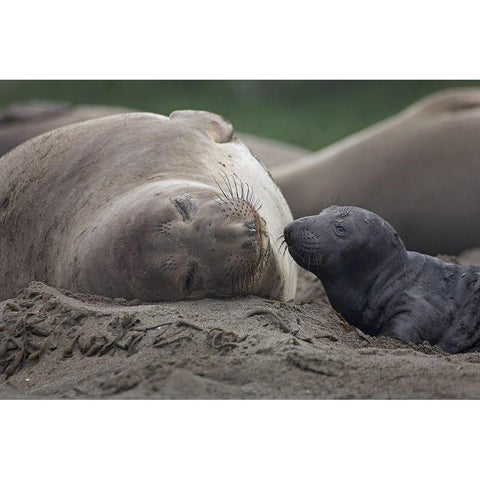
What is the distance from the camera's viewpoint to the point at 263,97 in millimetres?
18094

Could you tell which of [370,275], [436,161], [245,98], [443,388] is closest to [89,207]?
[370,275]

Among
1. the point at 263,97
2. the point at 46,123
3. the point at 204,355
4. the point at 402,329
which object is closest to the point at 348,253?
the point at 402,329

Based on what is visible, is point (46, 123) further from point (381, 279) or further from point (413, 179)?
point (381, 279)

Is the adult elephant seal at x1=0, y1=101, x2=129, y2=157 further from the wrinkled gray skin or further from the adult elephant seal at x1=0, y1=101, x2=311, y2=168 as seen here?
the wrinkled gray skin

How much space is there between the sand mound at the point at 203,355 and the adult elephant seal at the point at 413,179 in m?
2.44

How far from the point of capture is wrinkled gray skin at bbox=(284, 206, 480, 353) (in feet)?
17.1

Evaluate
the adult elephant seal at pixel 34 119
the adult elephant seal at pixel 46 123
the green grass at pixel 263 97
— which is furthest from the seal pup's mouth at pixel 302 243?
the green grass at pixel 263 97

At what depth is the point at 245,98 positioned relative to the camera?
17641mm

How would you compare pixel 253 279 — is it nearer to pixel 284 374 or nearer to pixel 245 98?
pixel 284 374

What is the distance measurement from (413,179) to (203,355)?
3.63 m

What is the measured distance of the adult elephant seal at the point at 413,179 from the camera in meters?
7.48

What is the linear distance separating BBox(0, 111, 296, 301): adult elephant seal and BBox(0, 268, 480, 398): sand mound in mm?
130

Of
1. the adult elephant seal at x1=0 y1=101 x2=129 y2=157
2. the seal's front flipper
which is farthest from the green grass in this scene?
the seal's front flipper

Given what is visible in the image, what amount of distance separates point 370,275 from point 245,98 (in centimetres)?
1242
